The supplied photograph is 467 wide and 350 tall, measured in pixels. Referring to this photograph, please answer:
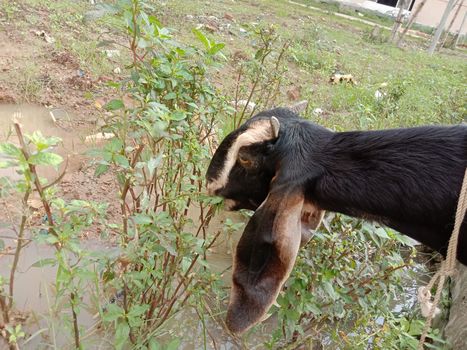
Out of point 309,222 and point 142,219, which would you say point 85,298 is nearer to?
point 142,219

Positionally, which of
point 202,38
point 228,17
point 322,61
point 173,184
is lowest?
point 173,184

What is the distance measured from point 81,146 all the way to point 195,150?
6.71 feet

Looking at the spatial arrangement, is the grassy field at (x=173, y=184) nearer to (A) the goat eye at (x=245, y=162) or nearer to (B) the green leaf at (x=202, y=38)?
(B) the green leaf at (x=202, y=38)

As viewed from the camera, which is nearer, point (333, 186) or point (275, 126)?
point (333, 186)

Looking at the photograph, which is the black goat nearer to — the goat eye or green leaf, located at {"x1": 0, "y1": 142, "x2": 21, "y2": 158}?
the goat eye

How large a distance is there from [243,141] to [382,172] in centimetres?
55

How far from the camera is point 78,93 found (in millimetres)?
4391

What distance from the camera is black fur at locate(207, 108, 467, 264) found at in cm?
160

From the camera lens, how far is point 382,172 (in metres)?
1.67

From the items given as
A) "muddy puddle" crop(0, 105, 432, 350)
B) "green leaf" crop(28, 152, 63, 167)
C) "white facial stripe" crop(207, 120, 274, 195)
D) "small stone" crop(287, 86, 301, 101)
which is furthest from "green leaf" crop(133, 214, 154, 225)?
"small stone" crop(287, 86, 301, 101)

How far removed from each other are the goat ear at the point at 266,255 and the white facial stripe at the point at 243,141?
259mm

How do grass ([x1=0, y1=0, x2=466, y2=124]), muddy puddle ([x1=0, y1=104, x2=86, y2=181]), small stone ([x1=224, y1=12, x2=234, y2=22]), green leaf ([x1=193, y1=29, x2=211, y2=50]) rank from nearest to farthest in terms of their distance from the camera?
green leaf ([x1=193, y1=29, x2=211, y2=50]) < muddy puddle ([x1=0, y1=104, x2=86, y2=181]) < grass ([x1=0, y1=0, x2=466, y2=124]) < small stone ([x1=224, y1=12, x2=234, y2=22])

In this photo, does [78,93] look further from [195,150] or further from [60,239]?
[60,239]

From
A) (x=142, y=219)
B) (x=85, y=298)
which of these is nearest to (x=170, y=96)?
(x=142, y=219)
